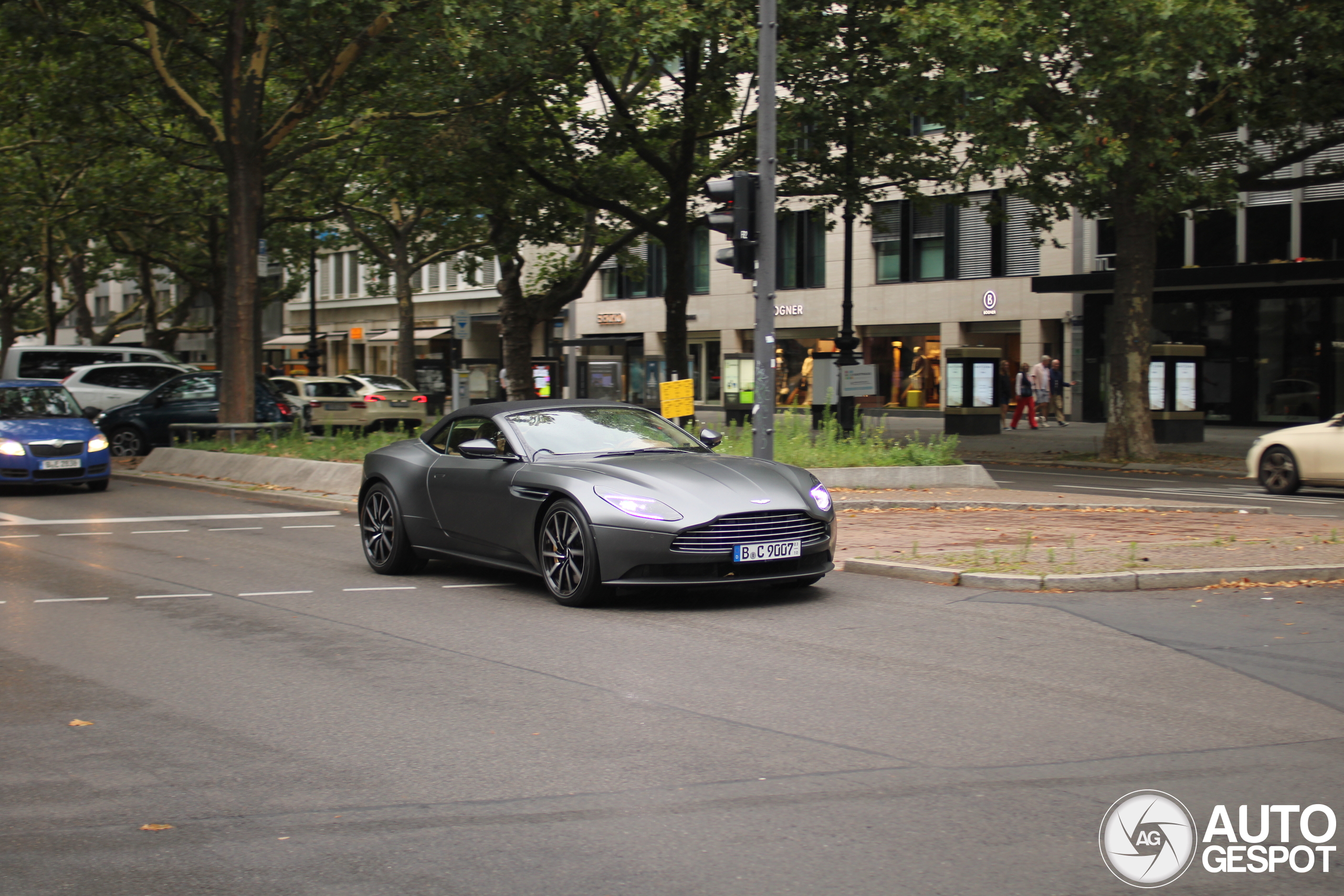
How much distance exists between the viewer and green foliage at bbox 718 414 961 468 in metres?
16.8

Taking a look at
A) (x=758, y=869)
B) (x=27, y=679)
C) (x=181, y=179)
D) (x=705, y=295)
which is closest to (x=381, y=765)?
(x=758, y=869)

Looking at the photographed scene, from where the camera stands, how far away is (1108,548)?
1098 cm

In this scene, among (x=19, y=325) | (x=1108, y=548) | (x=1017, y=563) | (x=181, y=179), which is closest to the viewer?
(x=1017, y=563)

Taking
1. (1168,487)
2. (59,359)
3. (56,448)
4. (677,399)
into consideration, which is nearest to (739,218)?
(677,399)

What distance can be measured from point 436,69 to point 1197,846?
22.2 m

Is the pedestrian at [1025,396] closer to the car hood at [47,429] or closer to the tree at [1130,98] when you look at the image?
the tree at [1130,98]

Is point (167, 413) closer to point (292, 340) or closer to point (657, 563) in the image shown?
point (657, 563)

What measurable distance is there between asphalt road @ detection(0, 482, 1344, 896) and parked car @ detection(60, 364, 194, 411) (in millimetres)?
20908

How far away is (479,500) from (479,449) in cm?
38

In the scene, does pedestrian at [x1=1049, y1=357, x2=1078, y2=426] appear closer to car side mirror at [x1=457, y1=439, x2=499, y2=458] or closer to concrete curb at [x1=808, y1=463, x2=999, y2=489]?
concrete curb at [x1=808, y1=463, x2=999, y2=489]

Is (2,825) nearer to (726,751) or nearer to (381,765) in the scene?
(381,765)

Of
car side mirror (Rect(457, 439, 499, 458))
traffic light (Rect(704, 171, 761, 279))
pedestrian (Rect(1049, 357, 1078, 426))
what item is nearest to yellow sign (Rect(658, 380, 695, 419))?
traffic light (Rect(704, 171, 761, 279))

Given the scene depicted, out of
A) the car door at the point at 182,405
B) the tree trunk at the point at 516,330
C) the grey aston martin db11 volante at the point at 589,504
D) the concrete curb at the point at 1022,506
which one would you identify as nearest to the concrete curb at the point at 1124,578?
the grey aston martin db11 volante at the point at 589,504

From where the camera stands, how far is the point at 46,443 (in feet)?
59.8
